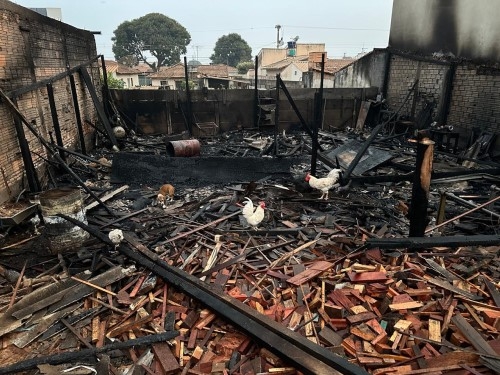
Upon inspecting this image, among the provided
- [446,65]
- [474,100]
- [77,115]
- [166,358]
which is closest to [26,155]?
[77,115]

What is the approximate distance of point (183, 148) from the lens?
36.7 feet

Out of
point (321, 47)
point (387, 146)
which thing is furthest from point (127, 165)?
point (321, 47)

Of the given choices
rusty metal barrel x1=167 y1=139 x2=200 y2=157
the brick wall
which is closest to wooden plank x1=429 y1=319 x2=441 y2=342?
the brick wall

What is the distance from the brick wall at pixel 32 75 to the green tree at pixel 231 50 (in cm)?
6583

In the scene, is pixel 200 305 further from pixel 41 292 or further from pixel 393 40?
pixel 393 40

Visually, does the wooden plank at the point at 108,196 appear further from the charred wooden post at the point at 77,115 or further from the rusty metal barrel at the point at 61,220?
the charred wooden post at the point at 77,115

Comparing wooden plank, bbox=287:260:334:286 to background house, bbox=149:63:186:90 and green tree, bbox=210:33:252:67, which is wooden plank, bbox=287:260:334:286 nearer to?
background house, bbox=149:63:186:90

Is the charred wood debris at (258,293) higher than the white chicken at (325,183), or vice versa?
the white chicken at (325,183)

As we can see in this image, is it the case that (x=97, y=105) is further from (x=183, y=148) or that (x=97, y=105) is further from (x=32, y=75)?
(x=183, y=148)

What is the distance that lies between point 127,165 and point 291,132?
9.21 meters

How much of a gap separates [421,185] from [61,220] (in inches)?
234

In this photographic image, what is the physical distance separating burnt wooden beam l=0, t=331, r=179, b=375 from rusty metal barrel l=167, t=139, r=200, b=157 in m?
8.12

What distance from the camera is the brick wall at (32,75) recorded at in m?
7.15

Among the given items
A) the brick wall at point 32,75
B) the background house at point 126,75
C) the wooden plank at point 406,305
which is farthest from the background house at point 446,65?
the background house at point 126,75
